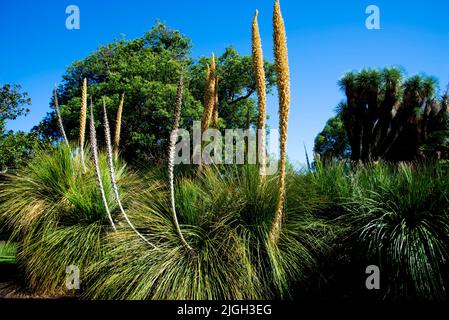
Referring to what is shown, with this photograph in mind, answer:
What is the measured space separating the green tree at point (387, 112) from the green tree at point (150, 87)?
591 centimetres

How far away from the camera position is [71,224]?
20.3 feet

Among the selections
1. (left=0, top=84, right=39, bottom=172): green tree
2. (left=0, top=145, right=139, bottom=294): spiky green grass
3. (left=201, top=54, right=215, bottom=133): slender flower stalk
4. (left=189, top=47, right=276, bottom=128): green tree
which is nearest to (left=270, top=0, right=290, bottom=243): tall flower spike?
(left=0, top=145, right=139, bottom=294): spiky green grass

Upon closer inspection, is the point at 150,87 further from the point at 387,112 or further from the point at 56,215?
the point at 56,215

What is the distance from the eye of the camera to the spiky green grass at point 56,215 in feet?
18.8

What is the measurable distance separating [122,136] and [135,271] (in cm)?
2046

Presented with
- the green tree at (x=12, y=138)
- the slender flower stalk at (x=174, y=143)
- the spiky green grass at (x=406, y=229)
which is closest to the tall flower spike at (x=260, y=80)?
the slender flower stalk at (x=174, y=143)

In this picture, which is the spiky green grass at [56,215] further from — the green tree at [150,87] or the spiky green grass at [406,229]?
the green tree at [150,87]

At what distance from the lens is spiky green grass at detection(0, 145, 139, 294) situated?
574 centimetres

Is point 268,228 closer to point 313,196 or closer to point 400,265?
point 313,196

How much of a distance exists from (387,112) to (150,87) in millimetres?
13648

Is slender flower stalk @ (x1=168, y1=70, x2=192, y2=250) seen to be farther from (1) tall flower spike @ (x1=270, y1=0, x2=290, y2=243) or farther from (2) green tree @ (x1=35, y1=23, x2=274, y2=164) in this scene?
(2) green tree @ (x1=35, y1=23, x2=274, y2=164)

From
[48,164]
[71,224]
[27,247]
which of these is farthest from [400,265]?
[48,164]

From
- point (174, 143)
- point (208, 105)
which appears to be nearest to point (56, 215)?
point (174, 143)
